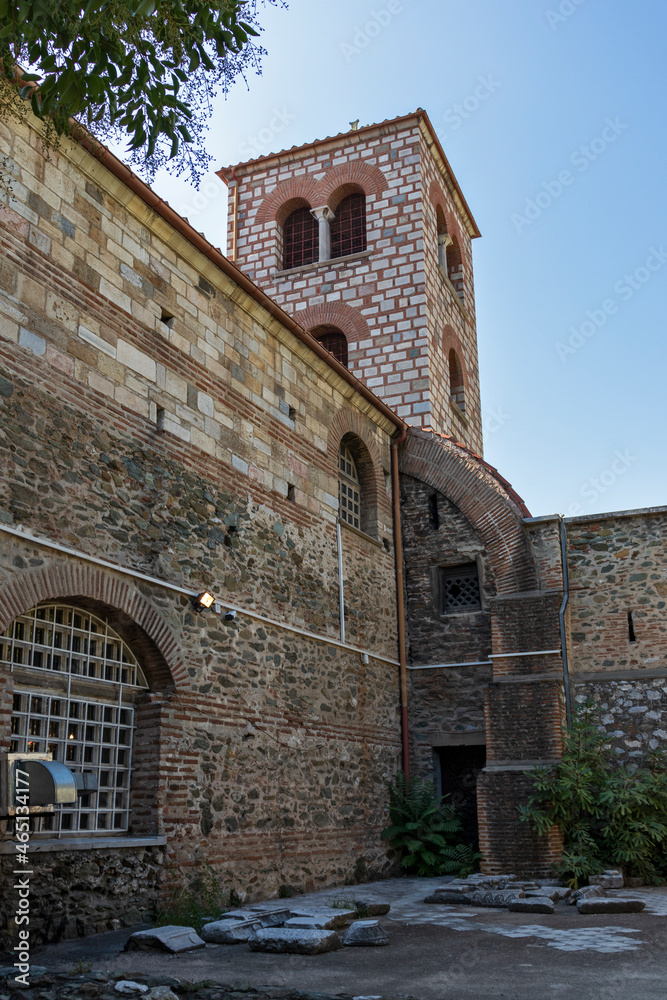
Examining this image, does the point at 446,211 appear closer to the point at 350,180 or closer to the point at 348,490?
the point at 350,180

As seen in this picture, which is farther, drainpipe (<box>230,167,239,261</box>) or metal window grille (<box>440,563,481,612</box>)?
drainpipe (<box>230,167,239,261</box>)

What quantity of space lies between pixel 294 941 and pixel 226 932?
0.68 meters

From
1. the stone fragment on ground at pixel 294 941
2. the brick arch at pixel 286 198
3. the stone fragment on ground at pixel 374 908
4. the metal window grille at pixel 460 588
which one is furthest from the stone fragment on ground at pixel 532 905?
the brick arch at pixel 286 198

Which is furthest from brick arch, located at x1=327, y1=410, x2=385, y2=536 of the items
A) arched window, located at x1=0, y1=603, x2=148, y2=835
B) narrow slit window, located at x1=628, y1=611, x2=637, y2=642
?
arched window, located at x1=0, y1=603, x2=148, y2=835

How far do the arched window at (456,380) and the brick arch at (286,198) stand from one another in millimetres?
3930

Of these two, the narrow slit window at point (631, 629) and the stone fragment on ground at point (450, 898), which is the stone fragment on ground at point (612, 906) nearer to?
the stone fragment on ground at point (450, 898)

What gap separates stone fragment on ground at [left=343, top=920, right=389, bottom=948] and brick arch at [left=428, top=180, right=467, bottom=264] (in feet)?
45.0

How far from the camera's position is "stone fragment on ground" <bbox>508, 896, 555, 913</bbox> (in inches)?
309

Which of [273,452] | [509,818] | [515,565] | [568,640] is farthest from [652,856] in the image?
[273,452]

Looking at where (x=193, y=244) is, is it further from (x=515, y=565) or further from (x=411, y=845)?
(x=411, y=845)

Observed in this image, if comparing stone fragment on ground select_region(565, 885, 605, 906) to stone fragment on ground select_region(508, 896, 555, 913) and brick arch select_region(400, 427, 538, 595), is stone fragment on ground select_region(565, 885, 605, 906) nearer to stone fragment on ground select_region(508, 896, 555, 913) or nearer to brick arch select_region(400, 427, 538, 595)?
stone fragment on ground select_region(508, 896, 555, 913)

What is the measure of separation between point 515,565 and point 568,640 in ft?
3.78

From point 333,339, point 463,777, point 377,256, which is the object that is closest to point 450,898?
point 463,777

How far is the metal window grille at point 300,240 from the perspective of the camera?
17.2 metres
